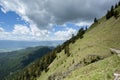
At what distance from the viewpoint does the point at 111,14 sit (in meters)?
114

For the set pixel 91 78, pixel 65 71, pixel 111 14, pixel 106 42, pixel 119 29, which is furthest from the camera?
pixel 111 14

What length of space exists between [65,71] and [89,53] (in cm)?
1047

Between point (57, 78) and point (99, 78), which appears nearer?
point (99, 78)

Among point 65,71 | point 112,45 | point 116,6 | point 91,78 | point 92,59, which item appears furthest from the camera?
point 116,6

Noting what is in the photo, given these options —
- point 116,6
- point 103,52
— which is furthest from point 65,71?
point 116,6

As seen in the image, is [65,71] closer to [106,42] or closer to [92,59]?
[92,59]

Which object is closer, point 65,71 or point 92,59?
point 92,59

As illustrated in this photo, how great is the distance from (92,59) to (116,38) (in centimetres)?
2060

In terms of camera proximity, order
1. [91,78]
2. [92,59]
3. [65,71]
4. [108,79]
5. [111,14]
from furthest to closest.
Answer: [111,14]
[65,71]
[92,59]
[91,78]
[108,79]

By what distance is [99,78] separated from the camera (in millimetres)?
23172

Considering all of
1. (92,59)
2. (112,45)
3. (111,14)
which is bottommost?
(92,59)

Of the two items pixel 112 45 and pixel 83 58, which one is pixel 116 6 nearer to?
pixel 112 45

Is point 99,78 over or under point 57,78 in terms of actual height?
over

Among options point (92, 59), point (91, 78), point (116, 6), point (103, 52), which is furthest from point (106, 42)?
point (116, 6)
